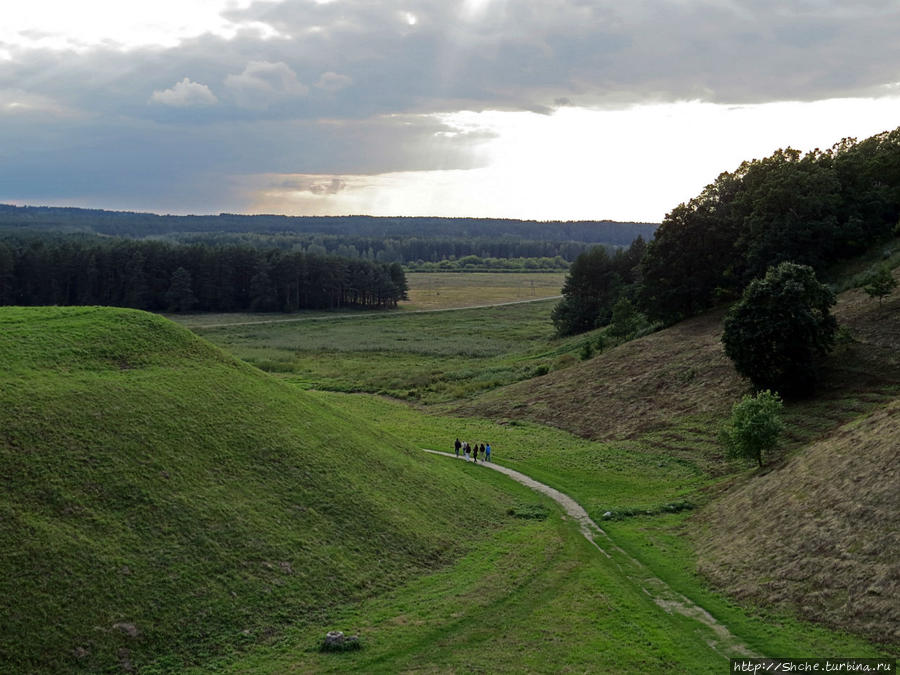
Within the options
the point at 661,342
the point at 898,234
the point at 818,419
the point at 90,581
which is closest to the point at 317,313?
the point at 661,342

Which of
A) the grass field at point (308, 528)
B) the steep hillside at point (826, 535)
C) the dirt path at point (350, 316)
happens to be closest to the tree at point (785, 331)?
the grass field at point (308, 528)

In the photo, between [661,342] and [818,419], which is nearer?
[818,419]

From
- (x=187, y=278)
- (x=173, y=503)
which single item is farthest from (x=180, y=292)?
(x=173, y=503)

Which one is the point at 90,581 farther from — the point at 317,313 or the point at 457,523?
the point at 317,313

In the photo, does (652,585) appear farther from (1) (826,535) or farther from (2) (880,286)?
(2) (880,286)

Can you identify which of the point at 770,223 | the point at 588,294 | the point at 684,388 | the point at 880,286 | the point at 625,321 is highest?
the point at 770,223

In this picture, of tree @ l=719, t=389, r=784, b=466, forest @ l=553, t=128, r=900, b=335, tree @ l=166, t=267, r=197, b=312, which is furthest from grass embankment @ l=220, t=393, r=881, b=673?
tree @ l=166, t=267, r=197, b=312

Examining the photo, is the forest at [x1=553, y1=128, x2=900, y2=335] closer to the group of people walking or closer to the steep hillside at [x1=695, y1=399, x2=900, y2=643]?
the group of people walking
